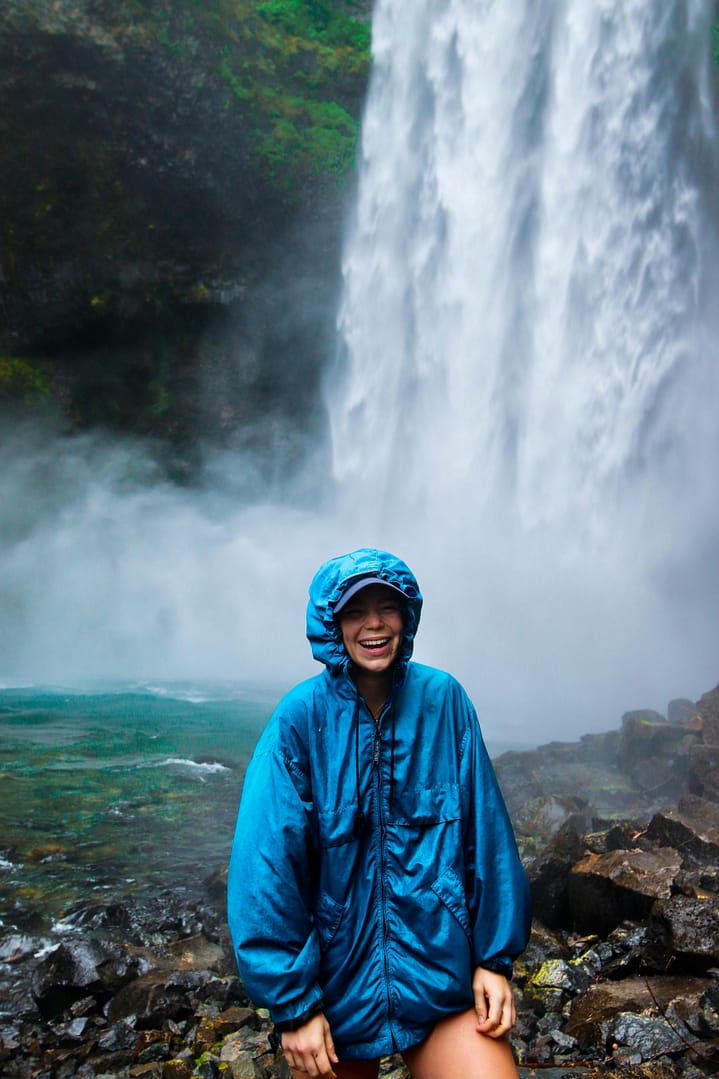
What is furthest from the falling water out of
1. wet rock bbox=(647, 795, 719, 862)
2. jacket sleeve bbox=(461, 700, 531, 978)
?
jacket sleeve bbox=(461, 700, 531, 978)

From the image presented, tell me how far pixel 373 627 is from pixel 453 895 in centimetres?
67

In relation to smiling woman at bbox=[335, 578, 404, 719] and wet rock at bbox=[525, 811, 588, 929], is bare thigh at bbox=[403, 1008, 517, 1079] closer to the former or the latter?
smiling woman at bbox=[335, 578, 404, 719]

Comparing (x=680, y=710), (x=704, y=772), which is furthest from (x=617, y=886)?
(x=680, y=710)

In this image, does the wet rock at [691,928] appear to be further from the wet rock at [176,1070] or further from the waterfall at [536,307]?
the waterfall at [536,307]

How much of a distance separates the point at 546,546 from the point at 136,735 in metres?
11.8

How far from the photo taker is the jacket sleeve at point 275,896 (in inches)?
61.9

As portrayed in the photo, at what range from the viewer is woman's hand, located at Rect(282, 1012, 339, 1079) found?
158cm

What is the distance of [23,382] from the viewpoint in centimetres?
1912

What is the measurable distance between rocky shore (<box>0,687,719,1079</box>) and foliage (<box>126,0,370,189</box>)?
1889 centimetres

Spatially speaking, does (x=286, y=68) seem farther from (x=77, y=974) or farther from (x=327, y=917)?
(x=327, y=917)

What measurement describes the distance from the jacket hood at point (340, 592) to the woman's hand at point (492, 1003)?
30.4 inches

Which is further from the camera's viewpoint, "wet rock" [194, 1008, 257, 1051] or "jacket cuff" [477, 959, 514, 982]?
"wet rock" [194, 1008, 257, 1051]

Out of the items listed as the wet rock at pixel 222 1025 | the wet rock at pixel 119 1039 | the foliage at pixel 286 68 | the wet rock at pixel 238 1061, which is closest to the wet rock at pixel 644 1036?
the wet rock at pixel 238 1061

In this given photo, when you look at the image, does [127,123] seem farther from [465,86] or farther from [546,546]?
[546,546]
